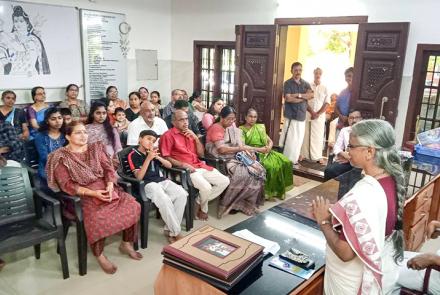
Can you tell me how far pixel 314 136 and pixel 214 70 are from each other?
83.3 inches

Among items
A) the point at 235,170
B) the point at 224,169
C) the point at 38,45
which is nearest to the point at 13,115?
the point at 38,45

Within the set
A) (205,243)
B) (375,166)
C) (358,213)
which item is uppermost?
(375,166)

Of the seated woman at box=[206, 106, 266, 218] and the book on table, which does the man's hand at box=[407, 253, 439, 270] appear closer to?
the book on table

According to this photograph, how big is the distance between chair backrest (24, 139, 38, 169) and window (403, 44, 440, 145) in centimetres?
410

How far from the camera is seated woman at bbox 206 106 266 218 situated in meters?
3.97

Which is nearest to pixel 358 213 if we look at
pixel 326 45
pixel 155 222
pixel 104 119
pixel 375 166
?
pixel 375 166

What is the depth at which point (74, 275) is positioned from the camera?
287 centimetres

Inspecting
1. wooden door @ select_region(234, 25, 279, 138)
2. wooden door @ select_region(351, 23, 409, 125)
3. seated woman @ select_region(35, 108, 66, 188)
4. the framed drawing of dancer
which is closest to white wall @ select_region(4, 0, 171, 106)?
the framed drawing of dancer

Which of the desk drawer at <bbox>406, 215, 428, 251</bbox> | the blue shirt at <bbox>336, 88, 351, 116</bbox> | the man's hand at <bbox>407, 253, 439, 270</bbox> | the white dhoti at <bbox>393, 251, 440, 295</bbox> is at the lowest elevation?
the desk drawer at <bbox>406, 215, 428, 251</bbox>

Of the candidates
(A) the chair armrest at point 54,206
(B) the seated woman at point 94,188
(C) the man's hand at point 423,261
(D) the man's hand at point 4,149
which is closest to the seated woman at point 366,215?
(C) the man's hand at point 423,261

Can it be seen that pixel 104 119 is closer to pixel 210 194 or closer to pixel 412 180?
pixel 210 194

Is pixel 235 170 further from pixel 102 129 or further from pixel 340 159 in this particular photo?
pixel 102 129

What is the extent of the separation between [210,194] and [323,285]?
6.77 feet

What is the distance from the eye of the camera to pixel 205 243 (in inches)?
69.9
